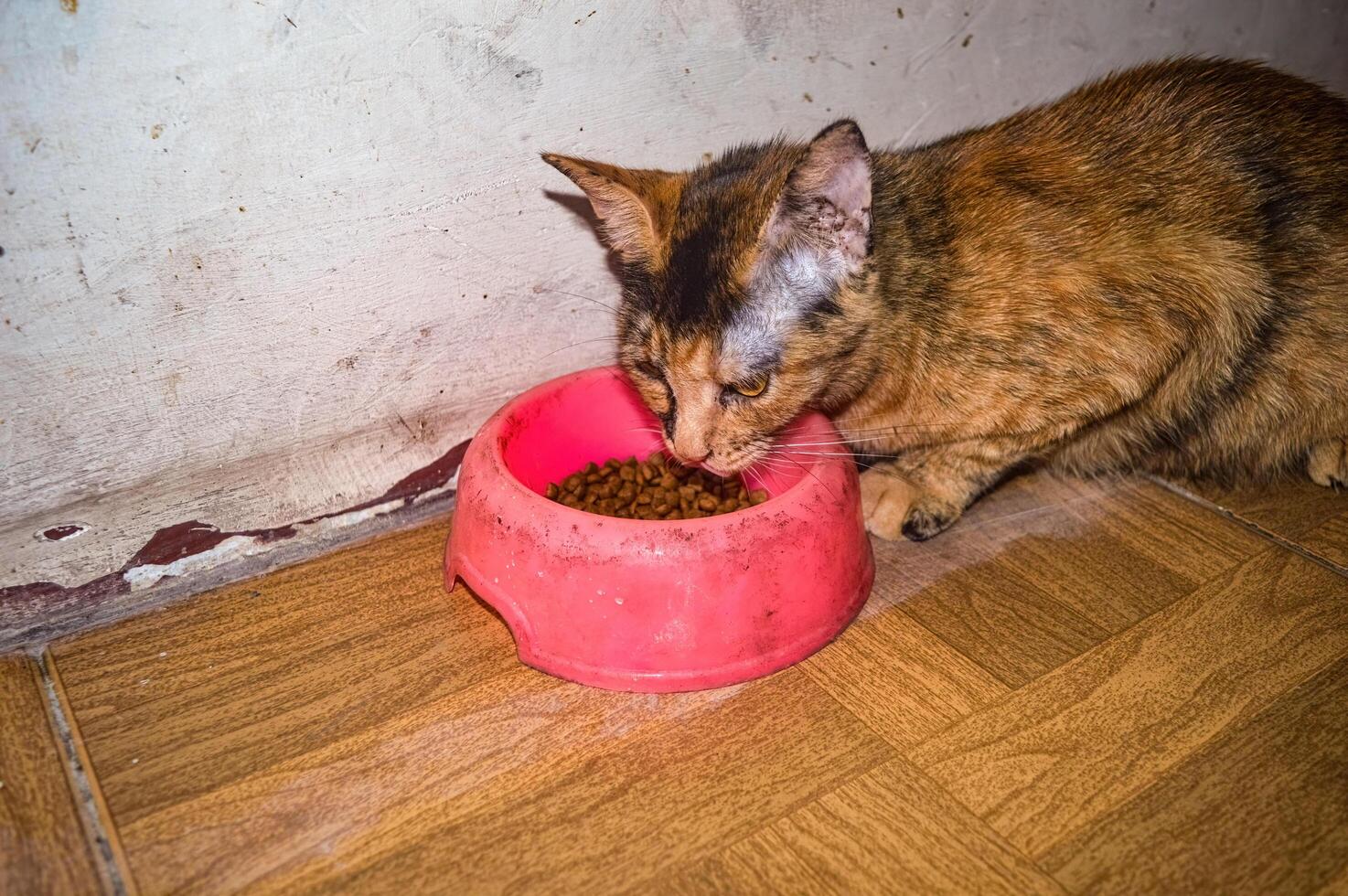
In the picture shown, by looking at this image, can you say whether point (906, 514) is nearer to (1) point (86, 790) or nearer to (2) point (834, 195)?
(2) point (834, 195)

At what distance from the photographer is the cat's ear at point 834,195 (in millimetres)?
1188

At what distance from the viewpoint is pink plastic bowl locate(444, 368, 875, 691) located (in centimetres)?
133

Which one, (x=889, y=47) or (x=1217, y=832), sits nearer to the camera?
(x=1217, y=832)

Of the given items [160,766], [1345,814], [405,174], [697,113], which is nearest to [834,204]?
[697,113]

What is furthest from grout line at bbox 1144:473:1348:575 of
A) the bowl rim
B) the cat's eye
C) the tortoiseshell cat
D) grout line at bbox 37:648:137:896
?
grout line at bbox 37:648:137:896

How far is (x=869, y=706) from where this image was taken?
4.50 feet

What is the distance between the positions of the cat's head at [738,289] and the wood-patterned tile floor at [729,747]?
0.37 metres

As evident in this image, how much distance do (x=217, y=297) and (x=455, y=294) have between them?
0.35 meters

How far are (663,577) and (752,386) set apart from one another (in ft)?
0.95

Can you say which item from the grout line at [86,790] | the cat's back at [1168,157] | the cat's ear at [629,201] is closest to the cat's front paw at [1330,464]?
the cat's back at [1168,157]

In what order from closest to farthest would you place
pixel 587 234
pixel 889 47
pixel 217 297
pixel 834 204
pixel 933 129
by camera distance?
pixel 834 204, pixel 217 297, pixel 587 234, pixel 889 47, pixel 933 129

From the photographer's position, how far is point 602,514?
1.55m

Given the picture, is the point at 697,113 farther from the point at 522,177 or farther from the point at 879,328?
the point at 879,328

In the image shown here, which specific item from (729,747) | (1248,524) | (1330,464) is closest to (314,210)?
(729,747)
